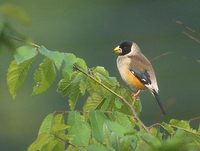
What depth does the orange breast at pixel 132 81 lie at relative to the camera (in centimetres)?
545

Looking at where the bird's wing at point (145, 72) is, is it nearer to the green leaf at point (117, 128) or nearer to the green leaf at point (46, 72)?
the green leaf at point (46, 72)

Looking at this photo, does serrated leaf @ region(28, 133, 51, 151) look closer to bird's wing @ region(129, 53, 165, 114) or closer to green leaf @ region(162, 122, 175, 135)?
green leaf @ region(162, 122, 175, 135)

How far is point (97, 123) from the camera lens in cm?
282

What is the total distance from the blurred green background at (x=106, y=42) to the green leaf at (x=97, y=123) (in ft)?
21.9

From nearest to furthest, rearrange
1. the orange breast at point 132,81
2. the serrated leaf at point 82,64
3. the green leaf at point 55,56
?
→ the green leaf at point 55,56 < the serrated leaf at point 82,64 < the orange breast at point 132,81

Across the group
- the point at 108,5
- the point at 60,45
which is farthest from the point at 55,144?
the point at 108,5

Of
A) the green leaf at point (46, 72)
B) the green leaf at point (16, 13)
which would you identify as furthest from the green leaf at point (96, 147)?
the green leaf at point (16, 13)

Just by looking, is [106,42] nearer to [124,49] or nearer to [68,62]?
[124,49]

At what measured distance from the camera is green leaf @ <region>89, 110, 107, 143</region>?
2775mm

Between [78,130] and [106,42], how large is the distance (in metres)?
8.58

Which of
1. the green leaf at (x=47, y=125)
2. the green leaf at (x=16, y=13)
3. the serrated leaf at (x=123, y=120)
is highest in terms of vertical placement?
the green leaf at (x=16, y=13)

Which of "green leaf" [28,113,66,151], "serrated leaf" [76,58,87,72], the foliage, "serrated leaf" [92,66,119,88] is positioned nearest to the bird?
"serrated leaf" [92,66,119,88]

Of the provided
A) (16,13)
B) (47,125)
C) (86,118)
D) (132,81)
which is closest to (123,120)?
(86,118)

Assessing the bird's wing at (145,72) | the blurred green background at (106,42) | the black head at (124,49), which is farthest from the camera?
the blurred green background at (106,42)
